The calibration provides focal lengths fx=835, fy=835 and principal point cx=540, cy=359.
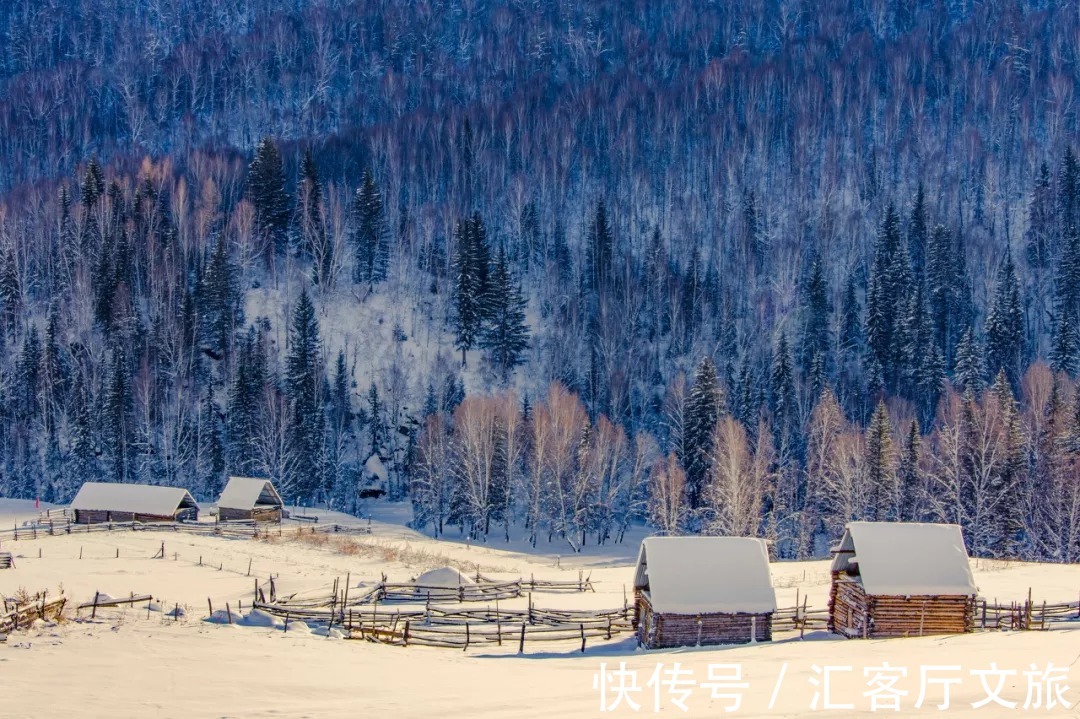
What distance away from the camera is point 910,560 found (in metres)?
30.3

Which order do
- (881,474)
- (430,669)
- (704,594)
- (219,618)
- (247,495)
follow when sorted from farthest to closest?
(247,495)
(881,474)
(704,594)
(219,618)
(430,669)

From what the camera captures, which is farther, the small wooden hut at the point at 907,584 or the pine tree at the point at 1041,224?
the pine tree at the point at 1041,224

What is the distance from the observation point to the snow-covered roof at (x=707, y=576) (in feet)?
94.7

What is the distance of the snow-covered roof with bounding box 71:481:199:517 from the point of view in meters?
57.4

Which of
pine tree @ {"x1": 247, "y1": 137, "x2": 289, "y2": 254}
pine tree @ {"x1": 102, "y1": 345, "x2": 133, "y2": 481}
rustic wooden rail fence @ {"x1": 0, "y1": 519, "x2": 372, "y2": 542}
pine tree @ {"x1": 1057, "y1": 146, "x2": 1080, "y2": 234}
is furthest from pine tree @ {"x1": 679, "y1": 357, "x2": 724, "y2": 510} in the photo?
pine tree @ {"x1": 247, "y1": 137, "x2": 289, "y2": 254}

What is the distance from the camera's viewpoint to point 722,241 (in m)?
99.0

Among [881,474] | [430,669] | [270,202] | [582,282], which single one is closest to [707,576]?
[430,669]

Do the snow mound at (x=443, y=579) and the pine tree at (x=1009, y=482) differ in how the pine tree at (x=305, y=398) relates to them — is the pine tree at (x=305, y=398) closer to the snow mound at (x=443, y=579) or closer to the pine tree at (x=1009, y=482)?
the snow mound at (x=443, y=579)

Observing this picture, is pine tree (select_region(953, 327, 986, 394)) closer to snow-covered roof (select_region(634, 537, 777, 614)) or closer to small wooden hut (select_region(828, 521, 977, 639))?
small wooden hut (select_region(828, 521, 977, 639))

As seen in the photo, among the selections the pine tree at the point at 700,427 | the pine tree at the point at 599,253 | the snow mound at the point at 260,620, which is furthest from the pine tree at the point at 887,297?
the snow mound at the point at 260,620

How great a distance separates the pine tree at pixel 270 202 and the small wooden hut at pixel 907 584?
76872 mm

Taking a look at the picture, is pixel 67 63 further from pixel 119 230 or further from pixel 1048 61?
pixel 1048 61

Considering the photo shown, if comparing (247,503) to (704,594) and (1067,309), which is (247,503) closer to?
(704,594)

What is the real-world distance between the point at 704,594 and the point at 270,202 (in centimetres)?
7775
